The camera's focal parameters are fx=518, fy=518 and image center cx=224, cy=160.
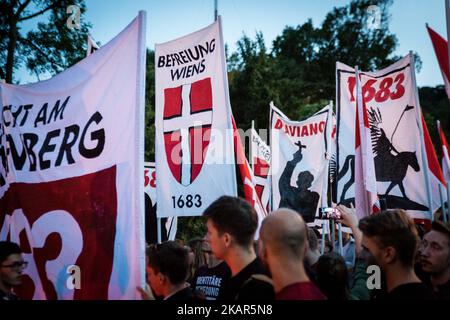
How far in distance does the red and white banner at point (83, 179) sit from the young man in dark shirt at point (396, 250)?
151cm

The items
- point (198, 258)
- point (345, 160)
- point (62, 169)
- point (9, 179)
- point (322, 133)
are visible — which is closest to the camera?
point (62, 169)

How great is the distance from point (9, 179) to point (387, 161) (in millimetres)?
5469

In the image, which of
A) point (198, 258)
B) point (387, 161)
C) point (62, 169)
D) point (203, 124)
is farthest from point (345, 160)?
point (62, 169)

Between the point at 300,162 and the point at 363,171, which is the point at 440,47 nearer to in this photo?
the point at 363,171

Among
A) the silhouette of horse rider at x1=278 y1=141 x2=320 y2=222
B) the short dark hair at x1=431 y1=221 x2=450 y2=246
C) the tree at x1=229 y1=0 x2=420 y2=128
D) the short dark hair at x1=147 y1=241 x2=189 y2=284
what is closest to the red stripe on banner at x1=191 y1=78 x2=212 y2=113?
the silhouette of horse rider at x1=278 y1=141 x2=320 y2=222

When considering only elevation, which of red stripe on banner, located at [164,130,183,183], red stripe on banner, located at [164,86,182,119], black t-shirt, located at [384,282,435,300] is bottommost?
black t-shirt, located at [384,282,435,300]

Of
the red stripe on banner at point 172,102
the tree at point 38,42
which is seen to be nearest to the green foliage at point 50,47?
the tree at point 38,42

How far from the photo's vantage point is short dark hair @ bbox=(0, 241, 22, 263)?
3.93m

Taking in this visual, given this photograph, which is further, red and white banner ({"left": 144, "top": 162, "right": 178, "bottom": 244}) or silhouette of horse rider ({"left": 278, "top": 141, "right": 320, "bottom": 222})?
silhouette of horse rider ({"left": 278, "top": 141, "right": 320, "bottom": 222})

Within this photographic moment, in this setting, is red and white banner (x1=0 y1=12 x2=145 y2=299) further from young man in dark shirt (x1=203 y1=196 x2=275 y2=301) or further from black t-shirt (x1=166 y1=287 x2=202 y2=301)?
young man in dark shirt (x1=203 y1=196 x2=275 y2=301)

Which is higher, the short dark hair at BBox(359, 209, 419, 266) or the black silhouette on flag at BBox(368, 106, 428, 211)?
the black silhouette on flag at BBox(368, 106, 428, 211)

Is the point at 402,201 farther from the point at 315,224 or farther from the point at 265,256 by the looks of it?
the point at 265,256

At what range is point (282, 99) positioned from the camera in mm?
30578

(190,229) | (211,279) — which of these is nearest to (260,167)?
(190,229)
